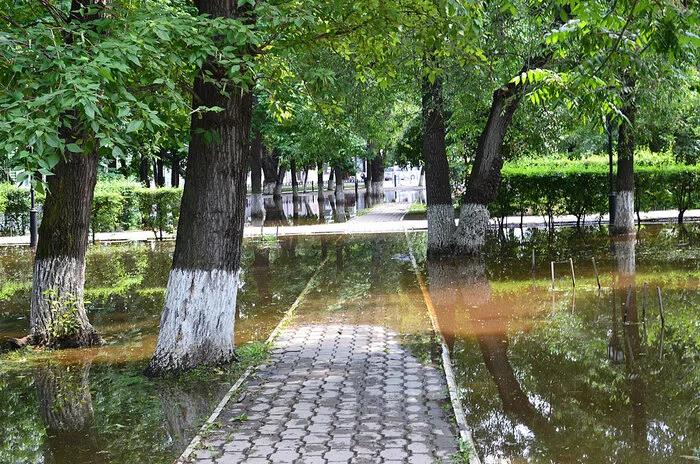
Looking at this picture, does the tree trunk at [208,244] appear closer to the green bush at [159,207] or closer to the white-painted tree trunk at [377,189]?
the green bush at [159,207]

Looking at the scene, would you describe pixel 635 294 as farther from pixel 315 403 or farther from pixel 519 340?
pixel 315 403

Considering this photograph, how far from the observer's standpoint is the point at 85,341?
31.8ft

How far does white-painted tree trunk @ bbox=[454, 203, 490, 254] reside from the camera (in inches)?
660

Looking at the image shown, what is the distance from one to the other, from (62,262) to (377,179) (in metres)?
39.6

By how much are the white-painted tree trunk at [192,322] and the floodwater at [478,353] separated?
338mm

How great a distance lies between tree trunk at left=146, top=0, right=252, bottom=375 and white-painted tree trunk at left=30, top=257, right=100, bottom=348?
2.14 meters

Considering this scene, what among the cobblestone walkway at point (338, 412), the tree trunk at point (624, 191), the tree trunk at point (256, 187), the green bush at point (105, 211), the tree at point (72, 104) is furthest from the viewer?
the tree trunk at point (256, 187)

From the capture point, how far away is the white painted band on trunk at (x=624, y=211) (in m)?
20.7

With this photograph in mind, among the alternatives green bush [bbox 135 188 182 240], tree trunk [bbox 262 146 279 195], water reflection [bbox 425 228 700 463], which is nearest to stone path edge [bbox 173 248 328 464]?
water reflection [bbox 425 228 700 463]

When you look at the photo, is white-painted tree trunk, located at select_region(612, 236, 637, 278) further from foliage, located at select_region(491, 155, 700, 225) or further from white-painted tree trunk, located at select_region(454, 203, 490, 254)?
foliage, located at select_region(491, 155, 700, 225)

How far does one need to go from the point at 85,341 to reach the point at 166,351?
234 centimetres

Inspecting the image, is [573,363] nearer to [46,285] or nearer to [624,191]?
[46,285]

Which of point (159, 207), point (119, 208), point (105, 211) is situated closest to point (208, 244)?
point (159, 207)

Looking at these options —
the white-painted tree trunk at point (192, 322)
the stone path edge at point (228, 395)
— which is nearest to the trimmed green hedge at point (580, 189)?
the stone path edge at point (228, 395)
